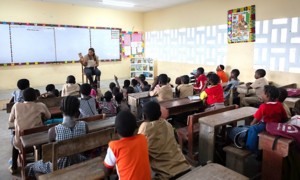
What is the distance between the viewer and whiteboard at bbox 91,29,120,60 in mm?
8383

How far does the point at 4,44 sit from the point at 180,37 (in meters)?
5.12

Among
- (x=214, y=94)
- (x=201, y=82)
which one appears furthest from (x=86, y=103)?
(x=201, y=82)

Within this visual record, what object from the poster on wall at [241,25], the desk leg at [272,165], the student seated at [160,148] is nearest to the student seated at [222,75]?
the poster on wall at [241,25]


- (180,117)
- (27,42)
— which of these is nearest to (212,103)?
(180,117)

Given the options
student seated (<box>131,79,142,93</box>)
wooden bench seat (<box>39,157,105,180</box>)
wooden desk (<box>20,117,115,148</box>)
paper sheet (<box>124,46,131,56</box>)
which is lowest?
wooden bench seat (<box>39,157,105,180</box>)

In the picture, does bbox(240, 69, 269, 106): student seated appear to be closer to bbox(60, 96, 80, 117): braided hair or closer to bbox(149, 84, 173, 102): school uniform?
bbox(149, 84, 173, 102): school uniform

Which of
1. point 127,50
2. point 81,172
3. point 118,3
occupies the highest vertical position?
point 118,3

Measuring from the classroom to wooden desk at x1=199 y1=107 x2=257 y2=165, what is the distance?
78 cm

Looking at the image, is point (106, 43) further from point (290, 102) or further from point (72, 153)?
point (72, 153)

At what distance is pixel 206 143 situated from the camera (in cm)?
247

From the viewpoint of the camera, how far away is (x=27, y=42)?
707cm

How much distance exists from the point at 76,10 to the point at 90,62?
214 centimetres

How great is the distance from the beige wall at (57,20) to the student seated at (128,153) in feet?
21.8

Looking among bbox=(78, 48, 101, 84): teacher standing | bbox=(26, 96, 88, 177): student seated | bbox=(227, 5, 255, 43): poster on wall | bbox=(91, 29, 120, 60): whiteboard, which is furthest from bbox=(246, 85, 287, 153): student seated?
bbox=(91, 29, 120, 60): whiteboard
